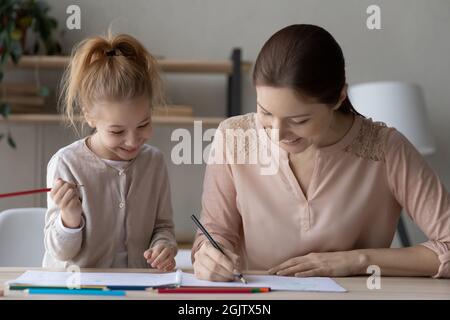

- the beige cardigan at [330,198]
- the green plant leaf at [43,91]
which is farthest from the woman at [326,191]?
the green plant leaf at [43,91]

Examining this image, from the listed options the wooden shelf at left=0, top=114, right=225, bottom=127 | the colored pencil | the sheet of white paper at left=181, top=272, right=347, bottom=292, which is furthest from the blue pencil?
the wooden shelf at left=0, top=114, right=225, bottom=127

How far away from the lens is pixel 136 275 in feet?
3.66

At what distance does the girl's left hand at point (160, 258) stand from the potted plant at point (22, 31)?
1.73m

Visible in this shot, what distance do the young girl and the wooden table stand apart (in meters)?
0.15

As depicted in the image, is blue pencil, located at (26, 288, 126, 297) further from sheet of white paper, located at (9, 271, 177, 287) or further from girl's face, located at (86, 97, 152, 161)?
girl's face, located at (86, 97, 152, 161)

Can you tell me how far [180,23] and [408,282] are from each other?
2109 millimetres

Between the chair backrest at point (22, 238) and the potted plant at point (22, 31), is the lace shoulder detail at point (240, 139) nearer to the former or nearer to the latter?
the chair backrest at point (22, 238)

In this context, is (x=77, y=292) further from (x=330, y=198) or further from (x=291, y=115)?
(x=330, y=198)

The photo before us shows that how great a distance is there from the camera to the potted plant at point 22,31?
108 inches

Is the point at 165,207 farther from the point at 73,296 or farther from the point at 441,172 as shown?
the point at 441,172

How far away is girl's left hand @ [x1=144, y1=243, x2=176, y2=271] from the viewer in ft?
3.86
